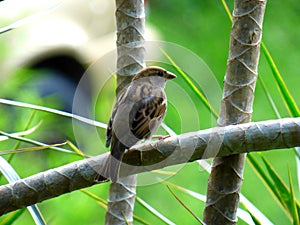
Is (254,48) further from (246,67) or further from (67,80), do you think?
(67,80)

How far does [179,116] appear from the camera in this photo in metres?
1.80

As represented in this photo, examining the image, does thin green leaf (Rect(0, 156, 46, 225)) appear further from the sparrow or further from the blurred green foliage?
the blurred green foliage

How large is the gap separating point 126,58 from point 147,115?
0.18m

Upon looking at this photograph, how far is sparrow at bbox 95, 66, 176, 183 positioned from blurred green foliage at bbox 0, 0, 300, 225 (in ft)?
0.96

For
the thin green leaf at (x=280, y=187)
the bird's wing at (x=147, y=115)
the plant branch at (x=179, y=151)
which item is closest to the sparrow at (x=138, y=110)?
the bird's wing at (x=147, y=115)

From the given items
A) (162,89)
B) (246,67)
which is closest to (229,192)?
(246,67)

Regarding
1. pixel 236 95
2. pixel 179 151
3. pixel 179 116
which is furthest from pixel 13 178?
pixel 179 116

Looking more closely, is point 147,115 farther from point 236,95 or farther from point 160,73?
point 236,95

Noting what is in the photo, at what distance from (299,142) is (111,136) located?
44 cm

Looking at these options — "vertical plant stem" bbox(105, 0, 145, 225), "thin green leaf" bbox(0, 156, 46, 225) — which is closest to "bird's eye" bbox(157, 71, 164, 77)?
"vertical plant stem" bbox(105, 0, 145, 225)

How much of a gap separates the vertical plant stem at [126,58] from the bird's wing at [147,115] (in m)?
0.13

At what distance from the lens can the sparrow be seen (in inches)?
48.9

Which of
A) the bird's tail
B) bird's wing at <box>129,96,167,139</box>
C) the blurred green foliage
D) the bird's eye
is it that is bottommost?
the bird's tail

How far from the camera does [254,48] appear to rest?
1.13 metres
